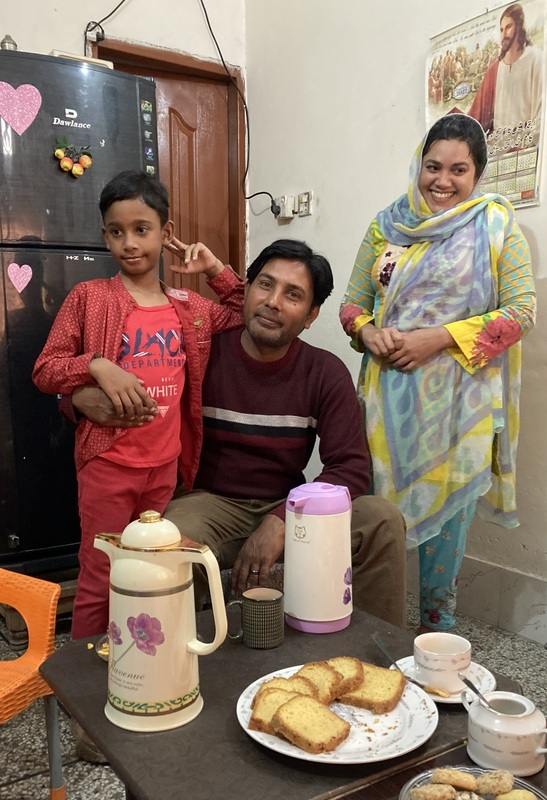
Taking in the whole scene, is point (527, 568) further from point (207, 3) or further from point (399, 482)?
point (207, 3)

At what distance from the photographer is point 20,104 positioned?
1900mm

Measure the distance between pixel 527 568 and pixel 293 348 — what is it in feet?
3.36

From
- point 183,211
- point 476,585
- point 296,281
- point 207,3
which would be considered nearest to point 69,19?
point 207,3

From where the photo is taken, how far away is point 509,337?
1626mm

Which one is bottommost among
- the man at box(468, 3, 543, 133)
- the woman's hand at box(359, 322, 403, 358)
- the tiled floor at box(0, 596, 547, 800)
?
the tiled floor at box(0, 596, 547, 800)

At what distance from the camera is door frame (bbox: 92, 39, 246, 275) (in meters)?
2.80

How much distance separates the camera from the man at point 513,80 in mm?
1876

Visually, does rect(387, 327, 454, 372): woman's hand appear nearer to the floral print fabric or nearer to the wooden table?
the floral print fabric

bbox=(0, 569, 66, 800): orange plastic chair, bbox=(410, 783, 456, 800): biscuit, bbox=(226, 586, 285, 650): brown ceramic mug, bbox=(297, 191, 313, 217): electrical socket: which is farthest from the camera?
bbox=(297, 191, 313, 217): electrical socket

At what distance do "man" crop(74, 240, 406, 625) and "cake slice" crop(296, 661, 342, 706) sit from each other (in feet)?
2.11

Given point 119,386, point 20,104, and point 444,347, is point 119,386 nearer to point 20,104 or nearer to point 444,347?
point 444,347

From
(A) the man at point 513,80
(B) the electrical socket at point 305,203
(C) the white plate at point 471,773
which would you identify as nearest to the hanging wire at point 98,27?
(B) the electrical socket at point 305,203

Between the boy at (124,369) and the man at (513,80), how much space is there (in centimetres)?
107

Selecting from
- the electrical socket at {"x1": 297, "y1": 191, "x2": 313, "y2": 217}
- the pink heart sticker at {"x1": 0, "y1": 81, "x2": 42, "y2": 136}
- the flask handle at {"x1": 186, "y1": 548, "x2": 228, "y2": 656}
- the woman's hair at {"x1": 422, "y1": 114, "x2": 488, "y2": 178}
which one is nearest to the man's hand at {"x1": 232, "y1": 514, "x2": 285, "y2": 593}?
the flask handle at {"x1": 186, "y1": 548, "x2": 228, "y2": 656}
